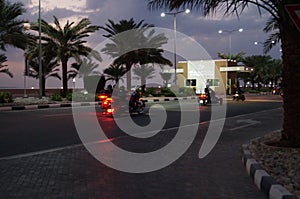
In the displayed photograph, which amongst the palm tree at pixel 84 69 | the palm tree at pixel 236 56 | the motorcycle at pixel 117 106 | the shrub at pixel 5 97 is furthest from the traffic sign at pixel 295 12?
the palm tree at pixel 236 56

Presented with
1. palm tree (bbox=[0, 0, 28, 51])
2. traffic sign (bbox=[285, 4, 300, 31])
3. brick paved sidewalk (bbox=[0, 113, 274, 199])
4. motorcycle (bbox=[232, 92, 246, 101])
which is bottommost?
brick paved sidewalk (bbox=[0, 113, 274, 199])

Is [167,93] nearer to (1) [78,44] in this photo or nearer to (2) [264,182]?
(1) [78,44]

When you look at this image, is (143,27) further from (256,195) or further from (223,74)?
(256,195)

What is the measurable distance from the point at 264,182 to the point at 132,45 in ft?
113

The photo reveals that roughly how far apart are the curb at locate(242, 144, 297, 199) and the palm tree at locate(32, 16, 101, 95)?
28.3 meters

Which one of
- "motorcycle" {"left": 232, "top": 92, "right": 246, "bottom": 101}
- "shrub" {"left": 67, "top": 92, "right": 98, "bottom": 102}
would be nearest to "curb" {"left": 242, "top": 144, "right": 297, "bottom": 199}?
"shrub" {"left": 67, "top": 92, "right": 98, "bottom": 102}

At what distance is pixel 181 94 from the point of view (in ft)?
140

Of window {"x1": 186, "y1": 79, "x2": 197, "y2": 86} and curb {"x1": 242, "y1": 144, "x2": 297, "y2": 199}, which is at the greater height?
window {"x1": 186, "y1": 79, "x2": 197, "y2": 86}

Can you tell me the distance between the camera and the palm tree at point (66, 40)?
33.2 m

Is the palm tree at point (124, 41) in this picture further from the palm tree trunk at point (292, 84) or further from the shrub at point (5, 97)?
the palm tree trunk at point (292, 84)

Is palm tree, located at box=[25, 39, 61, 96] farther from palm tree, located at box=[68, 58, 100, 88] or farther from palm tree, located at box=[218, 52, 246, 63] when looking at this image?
palm tree, located at box=[218, 52, 246, 63]

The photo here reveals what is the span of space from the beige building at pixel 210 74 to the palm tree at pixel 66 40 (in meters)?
24.7

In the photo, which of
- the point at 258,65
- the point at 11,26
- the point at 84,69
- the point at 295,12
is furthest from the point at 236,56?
the point at 295,12

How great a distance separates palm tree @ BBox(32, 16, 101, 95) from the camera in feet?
109
